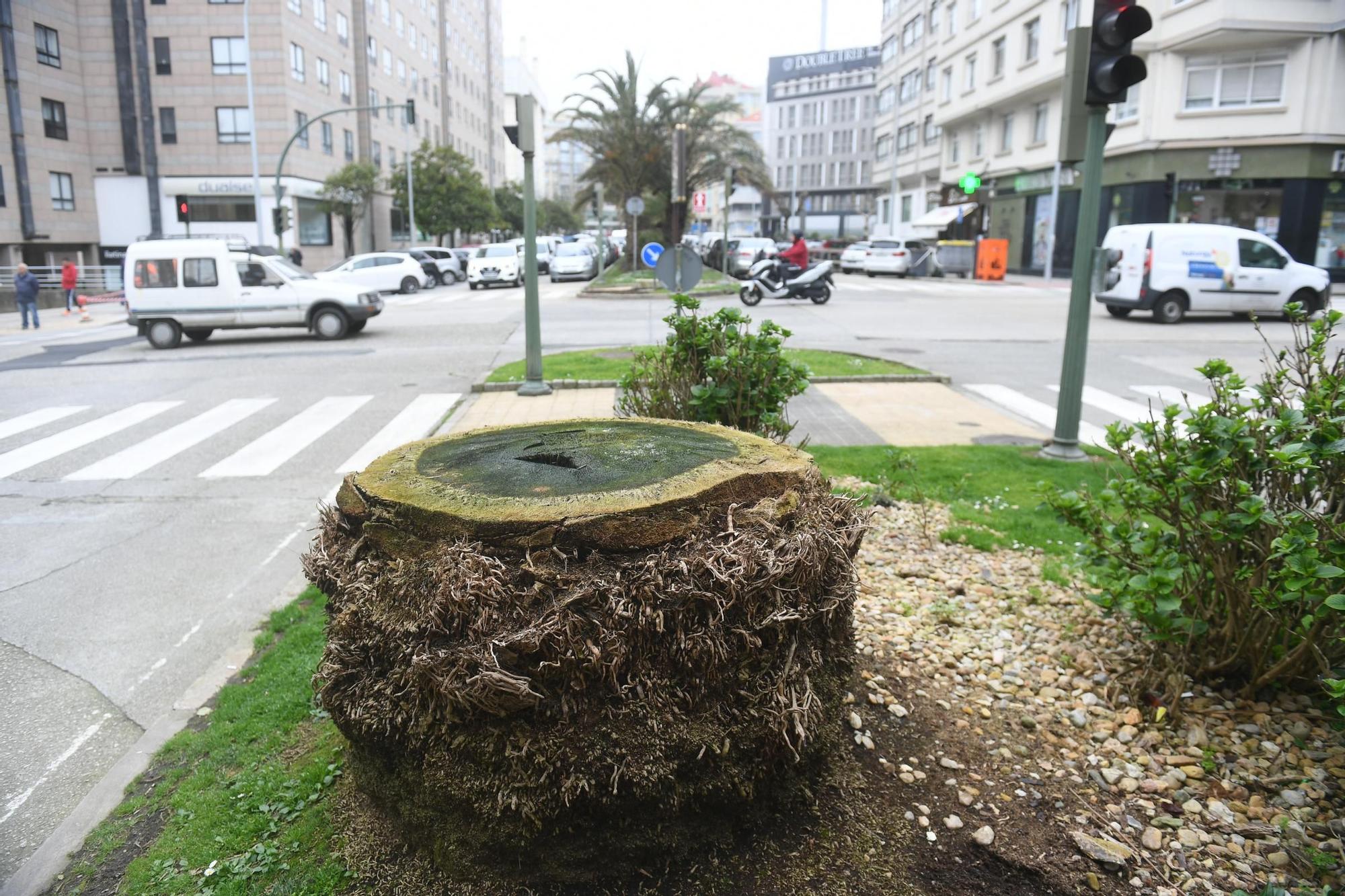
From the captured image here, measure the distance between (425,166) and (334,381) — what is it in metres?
45.2

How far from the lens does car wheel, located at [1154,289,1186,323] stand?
66.2 feet

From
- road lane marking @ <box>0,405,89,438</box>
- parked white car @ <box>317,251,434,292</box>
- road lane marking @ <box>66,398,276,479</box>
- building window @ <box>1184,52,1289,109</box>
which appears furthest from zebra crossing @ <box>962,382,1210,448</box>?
building window @ <box>1184,52,1289,109</box>

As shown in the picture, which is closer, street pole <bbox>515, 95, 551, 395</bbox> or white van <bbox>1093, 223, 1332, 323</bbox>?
street pole <bbox>515, 95, 551, 395</bbox>

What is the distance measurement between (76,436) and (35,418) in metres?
1.57

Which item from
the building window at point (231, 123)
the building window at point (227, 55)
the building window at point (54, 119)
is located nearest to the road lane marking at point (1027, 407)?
the building window at point (231, 123)

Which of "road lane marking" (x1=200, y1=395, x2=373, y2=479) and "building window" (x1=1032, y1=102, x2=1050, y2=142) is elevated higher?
"building window" (x1=1032, y1=102, x2=1050, y2=142)

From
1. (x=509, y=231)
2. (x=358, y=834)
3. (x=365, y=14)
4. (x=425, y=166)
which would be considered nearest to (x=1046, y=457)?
(x=358, y=834)

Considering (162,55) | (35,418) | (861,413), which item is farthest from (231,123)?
(861,413)

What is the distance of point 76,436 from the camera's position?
10.3m

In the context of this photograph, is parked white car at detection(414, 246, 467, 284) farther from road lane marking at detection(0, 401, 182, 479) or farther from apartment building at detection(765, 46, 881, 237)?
apartment building at detection(765, 46, 881, 237)

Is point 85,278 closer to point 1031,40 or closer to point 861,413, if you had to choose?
point 861,413

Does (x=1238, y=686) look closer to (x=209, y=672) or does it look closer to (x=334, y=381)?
(x=209, y=672)

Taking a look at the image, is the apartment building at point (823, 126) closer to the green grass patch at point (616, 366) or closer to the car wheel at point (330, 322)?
the car wheel at point (330, 322)

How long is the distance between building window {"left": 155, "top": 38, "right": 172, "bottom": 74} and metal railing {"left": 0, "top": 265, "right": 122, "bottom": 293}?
37.4 ft
